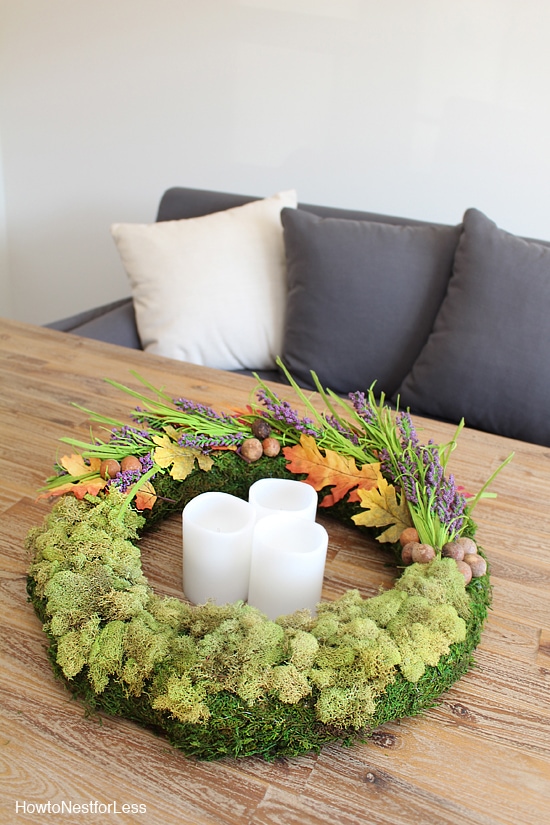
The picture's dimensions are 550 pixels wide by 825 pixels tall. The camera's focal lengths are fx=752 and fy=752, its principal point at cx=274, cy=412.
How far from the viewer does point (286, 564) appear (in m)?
0.89

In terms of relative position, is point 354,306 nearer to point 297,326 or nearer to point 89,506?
point 297,326

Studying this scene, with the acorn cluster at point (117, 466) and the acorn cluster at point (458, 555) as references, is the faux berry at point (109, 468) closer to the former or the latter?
the acorn cluster at point (117, 466)

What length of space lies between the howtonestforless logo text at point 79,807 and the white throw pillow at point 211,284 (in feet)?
5.72

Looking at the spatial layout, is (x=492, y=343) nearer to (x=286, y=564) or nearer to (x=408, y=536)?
(x=408, y=536)

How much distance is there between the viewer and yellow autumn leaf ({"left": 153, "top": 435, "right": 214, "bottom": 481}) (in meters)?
1.10

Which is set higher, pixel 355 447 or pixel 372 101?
pixel 372 101

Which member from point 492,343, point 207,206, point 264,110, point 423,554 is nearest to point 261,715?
point 423,554

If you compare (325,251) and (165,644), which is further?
(325,251)

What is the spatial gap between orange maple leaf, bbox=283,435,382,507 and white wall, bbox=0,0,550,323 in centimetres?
184

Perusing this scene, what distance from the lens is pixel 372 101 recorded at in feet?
8.87

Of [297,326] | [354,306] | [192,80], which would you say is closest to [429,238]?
[354,306]

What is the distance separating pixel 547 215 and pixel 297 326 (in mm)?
998

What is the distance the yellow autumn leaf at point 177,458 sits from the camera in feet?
3.61

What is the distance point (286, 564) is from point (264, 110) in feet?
7.83
